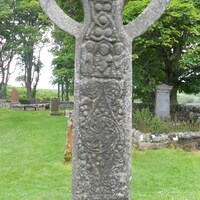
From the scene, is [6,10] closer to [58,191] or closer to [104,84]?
[58,191]

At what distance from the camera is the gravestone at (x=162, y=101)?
14281 millimetres

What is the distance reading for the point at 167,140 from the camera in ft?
33.8

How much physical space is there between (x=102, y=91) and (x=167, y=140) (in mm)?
7660

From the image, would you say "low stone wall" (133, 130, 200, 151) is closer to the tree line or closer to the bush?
the bush

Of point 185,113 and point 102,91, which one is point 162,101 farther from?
point 102,91

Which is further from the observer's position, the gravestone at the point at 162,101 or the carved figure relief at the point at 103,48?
the gravestone at the point at 162,101

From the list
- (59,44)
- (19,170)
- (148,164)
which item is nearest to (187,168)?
(148,164)

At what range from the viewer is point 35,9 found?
24938 millimetres

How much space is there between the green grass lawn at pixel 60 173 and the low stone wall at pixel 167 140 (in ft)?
1.51

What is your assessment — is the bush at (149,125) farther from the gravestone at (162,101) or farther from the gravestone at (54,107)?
the gravestone at (54,107)

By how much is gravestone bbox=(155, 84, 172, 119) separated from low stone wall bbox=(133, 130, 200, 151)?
12.3 feet

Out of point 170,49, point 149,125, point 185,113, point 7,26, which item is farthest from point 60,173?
point 7,26

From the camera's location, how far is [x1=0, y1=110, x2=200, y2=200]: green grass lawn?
19.4 ft

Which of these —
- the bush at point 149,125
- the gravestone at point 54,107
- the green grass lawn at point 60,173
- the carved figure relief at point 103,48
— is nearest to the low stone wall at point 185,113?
the bush at point 149,125
